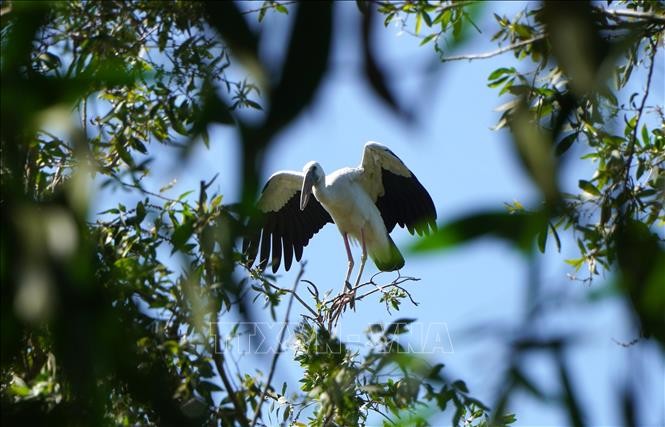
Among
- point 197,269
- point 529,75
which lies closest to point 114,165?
point 197,269

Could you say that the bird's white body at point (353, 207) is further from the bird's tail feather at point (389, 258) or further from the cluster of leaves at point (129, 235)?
the cluster of leaves at point (129, 235)

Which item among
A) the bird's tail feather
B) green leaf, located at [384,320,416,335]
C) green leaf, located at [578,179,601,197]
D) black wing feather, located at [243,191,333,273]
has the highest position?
black wing feather, located at [243,191,333,273]

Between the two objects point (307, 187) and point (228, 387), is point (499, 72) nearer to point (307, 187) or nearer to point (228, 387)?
point (228, 387)

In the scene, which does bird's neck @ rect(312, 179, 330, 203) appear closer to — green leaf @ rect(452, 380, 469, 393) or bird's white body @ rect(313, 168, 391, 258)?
bird's white body @ rect(313, 168, 391, 258)

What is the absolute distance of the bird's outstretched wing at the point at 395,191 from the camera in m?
7.12

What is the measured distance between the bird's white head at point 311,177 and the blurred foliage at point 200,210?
222cm

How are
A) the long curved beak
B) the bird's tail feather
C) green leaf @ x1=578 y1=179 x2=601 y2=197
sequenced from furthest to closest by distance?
the bird's tail feather, the long curved beak, green leaf @ x1=578 y1=179 x2=601 y2=197

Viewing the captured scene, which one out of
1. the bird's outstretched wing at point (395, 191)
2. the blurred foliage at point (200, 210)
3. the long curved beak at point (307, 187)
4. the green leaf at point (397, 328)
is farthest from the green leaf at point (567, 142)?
the long curved beak at point (307, 187)

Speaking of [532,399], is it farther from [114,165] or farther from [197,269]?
[114,165]

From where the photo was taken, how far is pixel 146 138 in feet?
12.5

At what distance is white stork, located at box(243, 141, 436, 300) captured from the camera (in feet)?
23.6

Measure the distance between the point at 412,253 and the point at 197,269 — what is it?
162cm

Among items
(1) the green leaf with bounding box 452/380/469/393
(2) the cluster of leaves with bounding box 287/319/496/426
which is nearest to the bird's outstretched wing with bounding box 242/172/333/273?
(2) the cluster of leaves with bounding box 287/319/496/426

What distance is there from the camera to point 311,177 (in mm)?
7230
